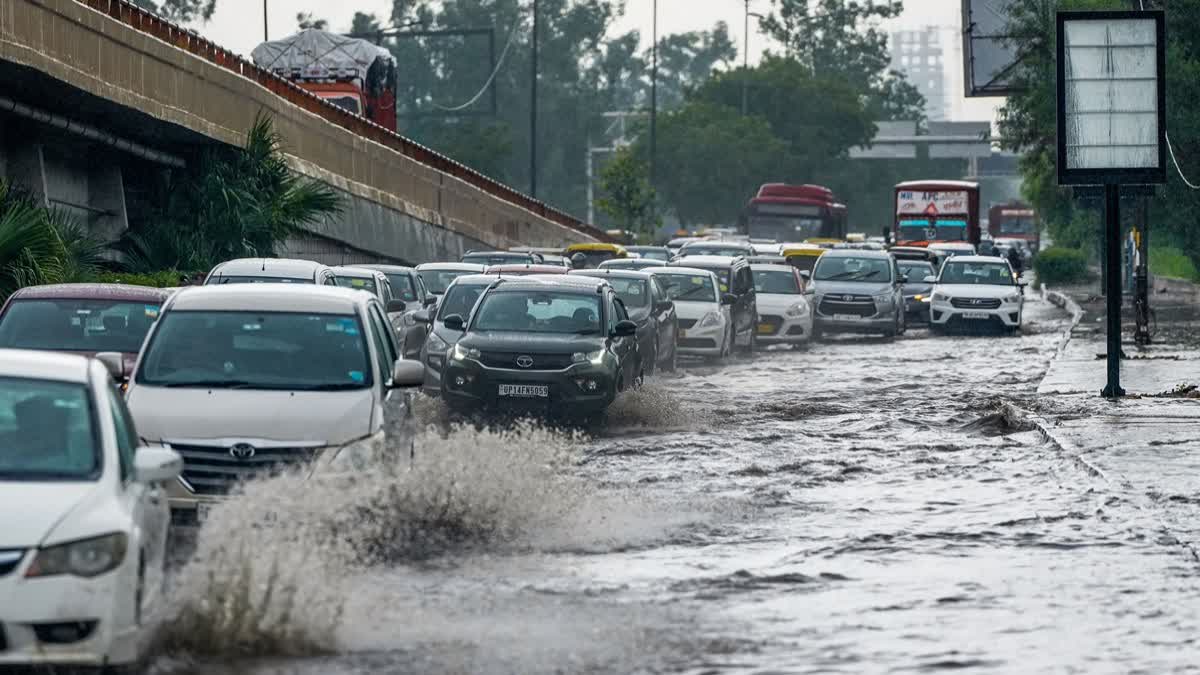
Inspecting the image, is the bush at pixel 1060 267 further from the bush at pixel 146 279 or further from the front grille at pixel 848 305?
the bush at pixel 146 279

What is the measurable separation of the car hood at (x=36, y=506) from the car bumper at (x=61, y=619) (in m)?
0.10

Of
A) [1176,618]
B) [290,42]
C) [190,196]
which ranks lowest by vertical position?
[1176,618]

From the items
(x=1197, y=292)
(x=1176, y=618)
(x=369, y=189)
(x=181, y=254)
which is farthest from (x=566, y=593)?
(x=1197, y=292)

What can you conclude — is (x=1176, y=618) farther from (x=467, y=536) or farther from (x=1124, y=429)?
(x=1124, y=429)

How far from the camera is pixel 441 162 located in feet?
179

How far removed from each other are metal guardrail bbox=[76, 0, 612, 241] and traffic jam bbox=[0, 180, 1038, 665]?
5.54 m

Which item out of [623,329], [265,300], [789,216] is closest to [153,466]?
[265,300]

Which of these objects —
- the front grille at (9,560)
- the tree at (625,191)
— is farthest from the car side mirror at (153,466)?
the tree at (625,191)

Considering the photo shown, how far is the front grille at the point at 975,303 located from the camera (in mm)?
42500

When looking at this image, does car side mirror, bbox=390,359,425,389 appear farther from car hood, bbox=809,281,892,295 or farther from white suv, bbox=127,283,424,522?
car hood, bbox=809,281,892,295

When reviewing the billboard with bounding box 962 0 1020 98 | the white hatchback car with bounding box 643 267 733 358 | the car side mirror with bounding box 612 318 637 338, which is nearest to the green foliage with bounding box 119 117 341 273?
the white hatchback car with bounding box 643 267 733 358

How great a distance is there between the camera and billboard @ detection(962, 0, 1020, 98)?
2263 inches

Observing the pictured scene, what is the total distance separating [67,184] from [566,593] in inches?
1027

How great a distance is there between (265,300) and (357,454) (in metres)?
1.91
